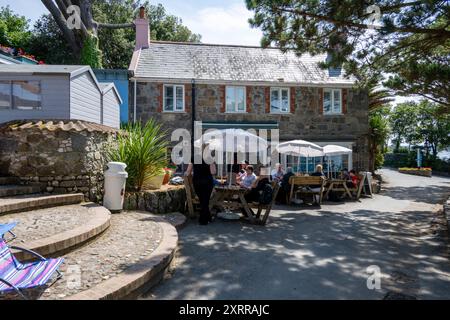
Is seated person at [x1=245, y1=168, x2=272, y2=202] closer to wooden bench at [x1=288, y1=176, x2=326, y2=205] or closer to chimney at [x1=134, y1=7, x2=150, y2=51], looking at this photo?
wooden bench at [x1=288, y1=176, x2=326, y2=205]

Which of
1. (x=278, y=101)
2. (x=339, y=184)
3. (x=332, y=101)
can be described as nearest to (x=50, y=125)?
(x=339, y=184)

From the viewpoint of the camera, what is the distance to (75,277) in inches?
144

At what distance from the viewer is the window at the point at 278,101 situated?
58.0 feet

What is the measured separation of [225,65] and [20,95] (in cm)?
1249

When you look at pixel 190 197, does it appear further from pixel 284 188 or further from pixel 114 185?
pixel 284 188

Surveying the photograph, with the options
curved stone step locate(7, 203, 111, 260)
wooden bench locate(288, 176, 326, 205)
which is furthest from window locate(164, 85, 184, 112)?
curved stone step locate(7, 203, 111, 260)

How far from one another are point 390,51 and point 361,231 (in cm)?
459

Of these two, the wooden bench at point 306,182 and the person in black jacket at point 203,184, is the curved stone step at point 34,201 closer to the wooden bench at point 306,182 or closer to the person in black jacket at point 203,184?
the person in black jacket at point 203,184

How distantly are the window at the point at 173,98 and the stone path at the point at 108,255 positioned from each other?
11151 mm

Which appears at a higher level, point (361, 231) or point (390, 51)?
point (390, 51)

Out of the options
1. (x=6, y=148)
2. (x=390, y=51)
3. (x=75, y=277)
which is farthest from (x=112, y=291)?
(x=390, y=51)

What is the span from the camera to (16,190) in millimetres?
6324

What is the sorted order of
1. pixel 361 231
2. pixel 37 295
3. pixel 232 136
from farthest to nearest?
pixel 232 136
pixel 361 231
pixel 37 295
